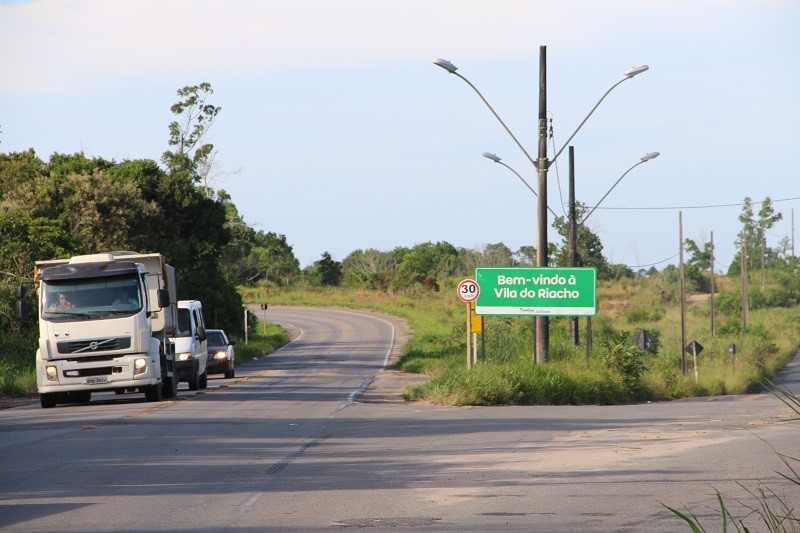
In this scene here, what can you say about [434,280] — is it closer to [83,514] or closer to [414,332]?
[414,332]

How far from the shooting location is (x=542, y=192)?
26.8 m

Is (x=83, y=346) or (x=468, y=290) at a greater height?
(x=468, y=290)

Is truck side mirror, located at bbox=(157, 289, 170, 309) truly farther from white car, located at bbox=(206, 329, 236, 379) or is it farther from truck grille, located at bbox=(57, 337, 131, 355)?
white car, located at bbox=(206, 329, 236, 379)

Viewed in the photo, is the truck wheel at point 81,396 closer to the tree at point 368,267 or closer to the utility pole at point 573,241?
the utility pole at point 573,241

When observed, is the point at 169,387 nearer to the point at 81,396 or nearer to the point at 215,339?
the point at 81,396

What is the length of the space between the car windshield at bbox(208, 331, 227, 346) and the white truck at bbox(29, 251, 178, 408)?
15.2 m

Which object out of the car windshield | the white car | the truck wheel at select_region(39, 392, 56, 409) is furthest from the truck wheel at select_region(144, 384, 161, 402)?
the car windshield

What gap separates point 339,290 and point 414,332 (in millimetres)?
35702

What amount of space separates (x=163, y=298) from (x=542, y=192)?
9.06 m

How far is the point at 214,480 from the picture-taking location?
11.7 metres

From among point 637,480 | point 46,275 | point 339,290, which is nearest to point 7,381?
point 46,275

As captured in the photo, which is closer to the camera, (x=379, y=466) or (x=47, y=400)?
(x=379, y=466)

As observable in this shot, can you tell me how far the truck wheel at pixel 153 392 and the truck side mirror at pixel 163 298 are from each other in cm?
182

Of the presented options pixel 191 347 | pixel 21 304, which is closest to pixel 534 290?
pixel 191 347
